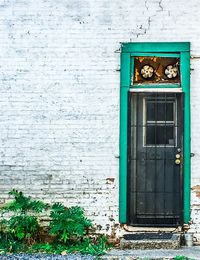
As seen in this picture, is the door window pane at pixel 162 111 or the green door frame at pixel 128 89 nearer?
the green door frame at pixel 128 89

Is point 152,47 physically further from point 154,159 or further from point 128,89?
point 154,159

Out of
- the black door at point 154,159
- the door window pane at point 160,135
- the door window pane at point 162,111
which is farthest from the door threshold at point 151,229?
the door window pane at point 162,111

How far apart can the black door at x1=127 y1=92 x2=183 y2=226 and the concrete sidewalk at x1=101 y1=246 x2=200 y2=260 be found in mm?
588

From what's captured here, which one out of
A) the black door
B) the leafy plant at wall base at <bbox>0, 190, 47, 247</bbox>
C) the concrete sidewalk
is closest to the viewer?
the concrete sidewalk

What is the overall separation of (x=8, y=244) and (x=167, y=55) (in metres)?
3.67

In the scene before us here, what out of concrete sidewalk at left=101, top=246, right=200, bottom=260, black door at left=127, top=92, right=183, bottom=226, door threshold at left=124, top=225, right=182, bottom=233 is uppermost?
black door at left=127, top=92, right=183, bottom=226

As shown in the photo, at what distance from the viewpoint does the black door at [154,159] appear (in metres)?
8.58

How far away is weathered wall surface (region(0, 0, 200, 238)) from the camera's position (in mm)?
8414

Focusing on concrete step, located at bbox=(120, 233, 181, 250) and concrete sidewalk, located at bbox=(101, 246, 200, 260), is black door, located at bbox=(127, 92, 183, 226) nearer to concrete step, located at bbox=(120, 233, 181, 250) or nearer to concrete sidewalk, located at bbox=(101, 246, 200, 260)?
concrete step, located at bbox=(120, 233, 181, 250)

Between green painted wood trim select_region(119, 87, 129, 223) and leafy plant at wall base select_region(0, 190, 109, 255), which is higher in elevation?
green painted wood trim select_region(119, 87, 129, 223)

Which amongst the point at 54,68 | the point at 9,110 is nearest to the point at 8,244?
the point at 9,110

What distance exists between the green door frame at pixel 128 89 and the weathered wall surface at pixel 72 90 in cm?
8

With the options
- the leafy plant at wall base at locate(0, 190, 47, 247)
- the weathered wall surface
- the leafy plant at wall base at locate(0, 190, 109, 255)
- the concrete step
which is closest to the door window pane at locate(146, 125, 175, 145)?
the weathered wall surface

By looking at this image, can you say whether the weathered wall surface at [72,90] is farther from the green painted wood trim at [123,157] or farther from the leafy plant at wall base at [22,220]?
the leafy plant at wall base at [22,220]
